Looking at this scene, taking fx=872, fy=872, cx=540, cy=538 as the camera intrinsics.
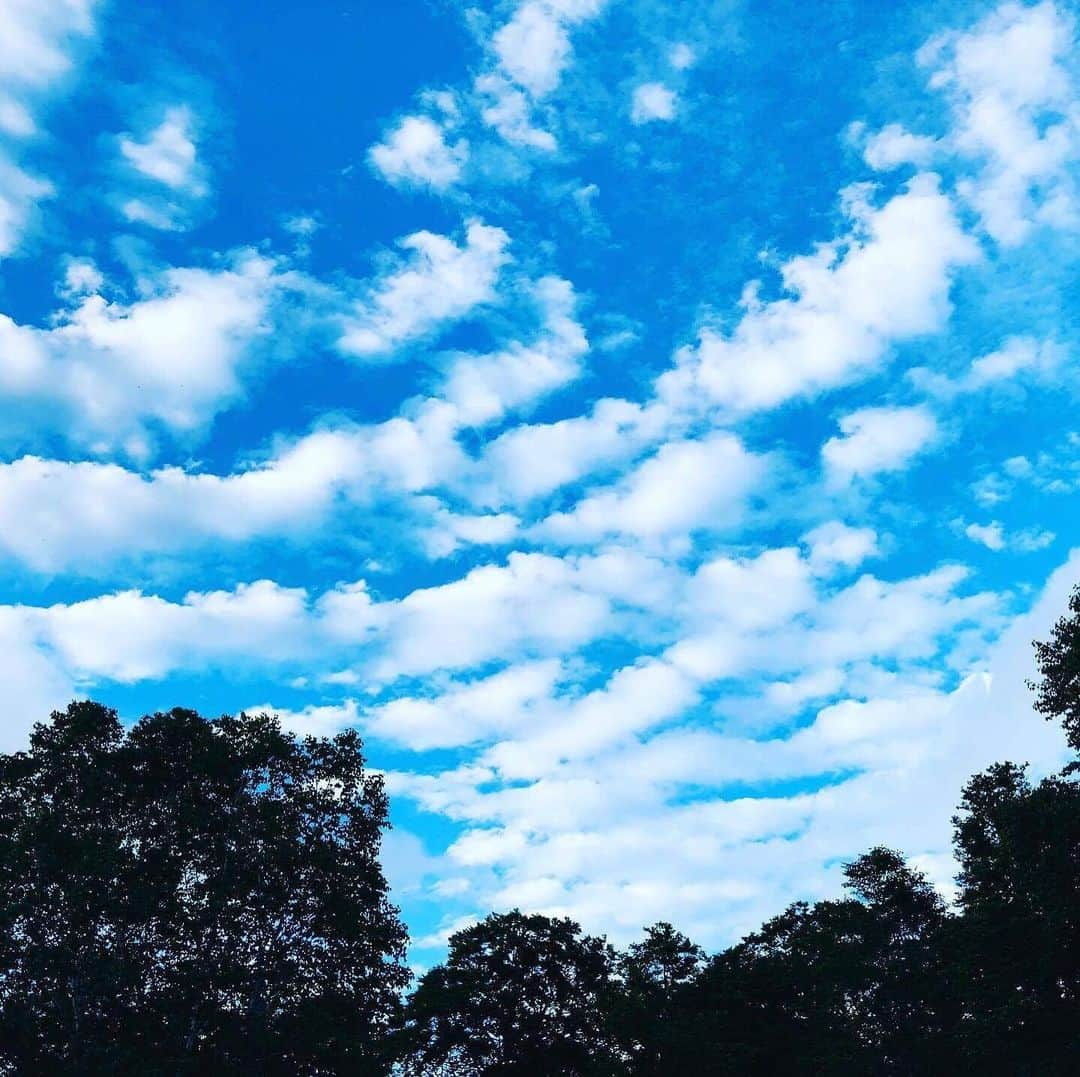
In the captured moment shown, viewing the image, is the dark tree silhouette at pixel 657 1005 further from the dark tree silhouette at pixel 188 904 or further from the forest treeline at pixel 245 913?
the dark tree silhouette at pixel 188 904

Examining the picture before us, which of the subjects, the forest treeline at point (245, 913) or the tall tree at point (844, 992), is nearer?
the forest treeline at point (245, 913)

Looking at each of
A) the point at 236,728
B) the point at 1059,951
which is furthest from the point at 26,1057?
the point at 1059,951

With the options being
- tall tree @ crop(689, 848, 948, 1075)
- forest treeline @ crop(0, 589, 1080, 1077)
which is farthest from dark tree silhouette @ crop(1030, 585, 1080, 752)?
tall tree @ crop(689, 848, 948, 1075)

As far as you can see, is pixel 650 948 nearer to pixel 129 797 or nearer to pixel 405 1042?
pixel 405 1042

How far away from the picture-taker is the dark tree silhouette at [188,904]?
2848cm

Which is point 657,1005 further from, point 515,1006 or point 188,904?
point 188,904

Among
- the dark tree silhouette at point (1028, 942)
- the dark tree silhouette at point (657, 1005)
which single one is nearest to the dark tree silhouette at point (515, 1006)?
the dark tree silhouette at point (657, 1005)

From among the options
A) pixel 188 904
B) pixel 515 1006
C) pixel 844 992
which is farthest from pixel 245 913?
pixel 844 992

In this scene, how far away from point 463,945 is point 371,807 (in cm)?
2507

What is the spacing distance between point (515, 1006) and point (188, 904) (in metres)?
30.1

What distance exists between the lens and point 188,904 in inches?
1260

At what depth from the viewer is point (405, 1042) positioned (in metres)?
52.1

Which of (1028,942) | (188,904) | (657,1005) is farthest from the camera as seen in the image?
(657,1005)

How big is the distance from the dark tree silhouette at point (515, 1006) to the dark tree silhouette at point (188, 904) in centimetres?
2267
